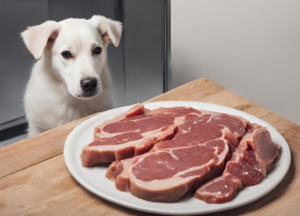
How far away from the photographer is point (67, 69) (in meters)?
1.71

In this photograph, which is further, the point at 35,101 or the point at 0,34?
the point at 0,34

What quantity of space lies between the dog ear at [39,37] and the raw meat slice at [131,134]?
0.61m

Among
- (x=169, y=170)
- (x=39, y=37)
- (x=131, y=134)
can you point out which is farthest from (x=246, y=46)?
(x=169, y=170)

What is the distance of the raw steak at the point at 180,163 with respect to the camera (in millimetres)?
925

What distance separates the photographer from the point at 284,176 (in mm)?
1046

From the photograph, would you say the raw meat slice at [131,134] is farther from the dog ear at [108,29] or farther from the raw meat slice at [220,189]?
the dog ear at [108,29]

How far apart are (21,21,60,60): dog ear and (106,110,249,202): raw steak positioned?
82cm

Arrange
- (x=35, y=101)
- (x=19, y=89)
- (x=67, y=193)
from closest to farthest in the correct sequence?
(x=67, y=193), (x=35, y=101), (x=19, y=89)

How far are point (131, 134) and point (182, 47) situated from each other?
2.12 metres

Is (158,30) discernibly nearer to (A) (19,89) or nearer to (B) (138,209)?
(A) (19,89)

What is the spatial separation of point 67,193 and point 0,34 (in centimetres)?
144

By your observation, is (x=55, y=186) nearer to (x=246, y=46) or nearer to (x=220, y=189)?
(x=220, y=189)


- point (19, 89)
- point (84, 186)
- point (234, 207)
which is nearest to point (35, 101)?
point (19, 89)

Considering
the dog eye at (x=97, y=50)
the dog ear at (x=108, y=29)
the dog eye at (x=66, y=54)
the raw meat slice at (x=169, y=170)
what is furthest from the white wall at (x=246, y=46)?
the raw meat slice at (x=169, y=170)
